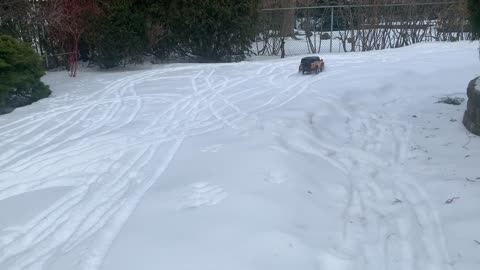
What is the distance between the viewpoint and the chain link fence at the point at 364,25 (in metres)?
17.4

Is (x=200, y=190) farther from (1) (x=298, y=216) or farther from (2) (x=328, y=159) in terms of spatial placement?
(2) (x=328, y=159)

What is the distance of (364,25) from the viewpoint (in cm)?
1769

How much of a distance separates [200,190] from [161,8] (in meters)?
11.4

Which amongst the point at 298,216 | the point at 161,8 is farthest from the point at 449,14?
the point at 298,216

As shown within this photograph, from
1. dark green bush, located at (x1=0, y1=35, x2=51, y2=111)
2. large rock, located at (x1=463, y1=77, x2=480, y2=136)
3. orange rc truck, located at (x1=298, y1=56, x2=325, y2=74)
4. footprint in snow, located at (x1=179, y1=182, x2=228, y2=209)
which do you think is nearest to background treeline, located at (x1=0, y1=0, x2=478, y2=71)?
dark green bush, located at (x1=0, y1=35, x2=51, y2=111)

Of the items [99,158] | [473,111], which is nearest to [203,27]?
[99,158]

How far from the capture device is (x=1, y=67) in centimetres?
973

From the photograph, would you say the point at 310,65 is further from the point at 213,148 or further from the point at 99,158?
the point at 99,158

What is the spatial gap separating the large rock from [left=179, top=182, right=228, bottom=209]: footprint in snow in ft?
12.3

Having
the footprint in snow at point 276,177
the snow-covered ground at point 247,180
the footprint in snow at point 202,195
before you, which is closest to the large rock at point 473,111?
the snow-covered ground at point 247,180

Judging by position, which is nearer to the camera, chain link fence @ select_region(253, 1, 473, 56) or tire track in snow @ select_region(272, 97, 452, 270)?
tire track in snow @ select_region(272, 97, 452, 270)

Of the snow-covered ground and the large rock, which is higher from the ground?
the large rock

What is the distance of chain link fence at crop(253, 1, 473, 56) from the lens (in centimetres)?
1744

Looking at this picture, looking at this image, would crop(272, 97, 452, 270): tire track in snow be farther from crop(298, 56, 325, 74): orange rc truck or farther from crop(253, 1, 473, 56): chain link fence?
crop(253, 1, 473, 56): chain link fence
